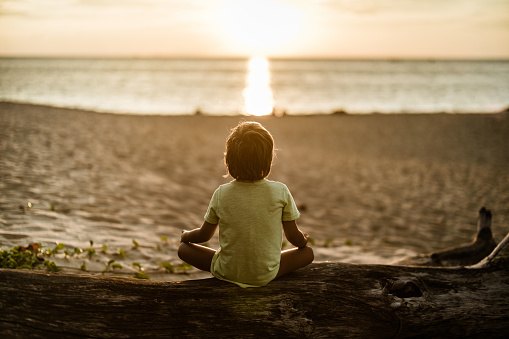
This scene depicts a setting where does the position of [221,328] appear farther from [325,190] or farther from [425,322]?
[325,190]

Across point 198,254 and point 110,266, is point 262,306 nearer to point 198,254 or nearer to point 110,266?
Answer: point 198,254

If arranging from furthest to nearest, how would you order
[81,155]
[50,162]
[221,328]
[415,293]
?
[81,155] → [50,162] → [415,293] → [221,328]

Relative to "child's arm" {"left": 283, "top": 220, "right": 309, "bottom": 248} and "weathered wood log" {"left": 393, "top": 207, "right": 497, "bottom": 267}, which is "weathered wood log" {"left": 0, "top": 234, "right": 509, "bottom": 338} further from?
"weathered wood log" {"left": 393, "top": 207, "right": 497, "bottom": 267}

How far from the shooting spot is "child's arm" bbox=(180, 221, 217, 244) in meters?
3.17

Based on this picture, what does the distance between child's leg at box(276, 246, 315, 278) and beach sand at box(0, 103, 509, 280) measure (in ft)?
6.78

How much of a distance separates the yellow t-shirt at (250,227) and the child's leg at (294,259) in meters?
0.10

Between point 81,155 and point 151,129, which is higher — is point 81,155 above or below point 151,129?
below

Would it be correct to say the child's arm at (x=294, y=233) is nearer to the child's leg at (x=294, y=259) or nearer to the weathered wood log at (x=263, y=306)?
the child's leg at (x=294, y=259)

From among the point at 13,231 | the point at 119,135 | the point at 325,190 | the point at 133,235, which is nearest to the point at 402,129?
the point at 325,190

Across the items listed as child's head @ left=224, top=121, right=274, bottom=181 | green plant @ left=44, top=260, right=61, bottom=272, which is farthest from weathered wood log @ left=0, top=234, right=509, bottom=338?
green plant @ left=44, top=260, right=61, bottom=272

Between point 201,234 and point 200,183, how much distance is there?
271 inches

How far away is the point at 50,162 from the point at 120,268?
5.24 metres

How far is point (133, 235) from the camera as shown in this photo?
6215mm

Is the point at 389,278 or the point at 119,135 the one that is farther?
the point at 119,135
